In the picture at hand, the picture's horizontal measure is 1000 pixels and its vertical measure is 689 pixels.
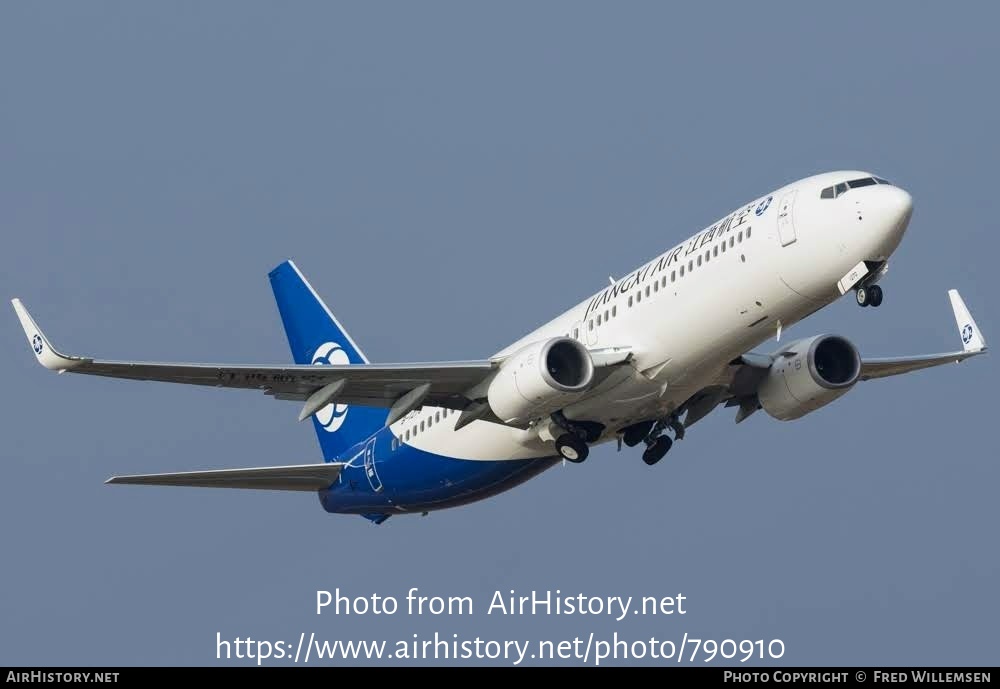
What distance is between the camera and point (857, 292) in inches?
1617

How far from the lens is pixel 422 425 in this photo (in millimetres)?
48594

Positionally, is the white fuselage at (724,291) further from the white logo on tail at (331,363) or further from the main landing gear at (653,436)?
the white logo on tail at (331,363)

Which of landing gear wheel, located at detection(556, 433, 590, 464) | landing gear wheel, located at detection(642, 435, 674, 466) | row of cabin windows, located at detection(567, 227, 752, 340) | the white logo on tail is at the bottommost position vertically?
landing gear wheel, located at detection(556, 433, 590, 464)

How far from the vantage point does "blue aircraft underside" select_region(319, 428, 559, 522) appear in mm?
47031

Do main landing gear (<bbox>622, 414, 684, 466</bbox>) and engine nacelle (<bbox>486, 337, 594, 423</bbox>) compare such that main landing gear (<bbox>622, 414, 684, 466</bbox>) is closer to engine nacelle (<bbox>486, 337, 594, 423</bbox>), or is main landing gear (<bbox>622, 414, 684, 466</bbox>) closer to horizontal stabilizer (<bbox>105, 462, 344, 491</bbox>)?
engine nacelle (<bbox>486, 337, 594, 423</bbox>)

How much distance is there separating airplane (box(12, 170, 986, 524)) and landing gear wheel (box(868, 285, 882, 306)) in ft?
0.09

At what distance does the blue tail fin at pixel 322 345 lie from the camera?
174 feet

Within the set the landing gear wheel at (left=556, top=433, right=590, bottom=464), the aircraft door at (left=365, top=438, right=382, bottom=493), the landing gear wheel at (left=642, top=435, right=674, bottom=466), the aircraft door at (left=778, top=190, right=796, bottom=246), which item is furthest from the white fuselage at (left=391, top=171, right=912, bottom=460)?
the aircraft door at (left=365, top=438, right=382, bottom=493)

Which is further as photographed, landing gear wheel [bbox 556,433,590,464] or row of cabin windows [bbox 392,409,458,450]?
row of cabin windows [bbox 392,409,458,450]

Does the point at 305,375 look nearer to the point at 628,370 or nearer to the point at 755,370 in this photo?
the point at 628,370

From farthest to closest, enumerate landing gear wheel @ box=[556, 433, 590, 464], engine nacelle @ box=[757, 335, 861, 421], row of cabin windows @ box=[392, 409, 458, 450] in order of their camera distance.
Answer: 1. row of cabin windows @ box=[392, 409, 458, 450]
2. engine nacelle @ box=[757, 335, 861, 421]
3. landing gear wheel @ box=[556, 433, 590, 464]

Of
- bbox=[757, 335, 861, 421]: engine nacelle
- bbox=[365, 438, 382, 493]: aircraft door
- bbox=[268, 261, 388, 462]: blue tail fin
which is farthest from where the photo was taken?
bbox=[268, 261, 388, 462]: blue tail fin

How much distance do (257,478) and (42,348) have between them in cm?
1065

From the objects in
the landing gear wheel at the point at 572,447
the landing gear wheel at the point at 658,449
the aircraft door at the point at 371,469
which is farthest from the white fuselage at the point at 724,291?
the aircraft door at the point at 371,469
